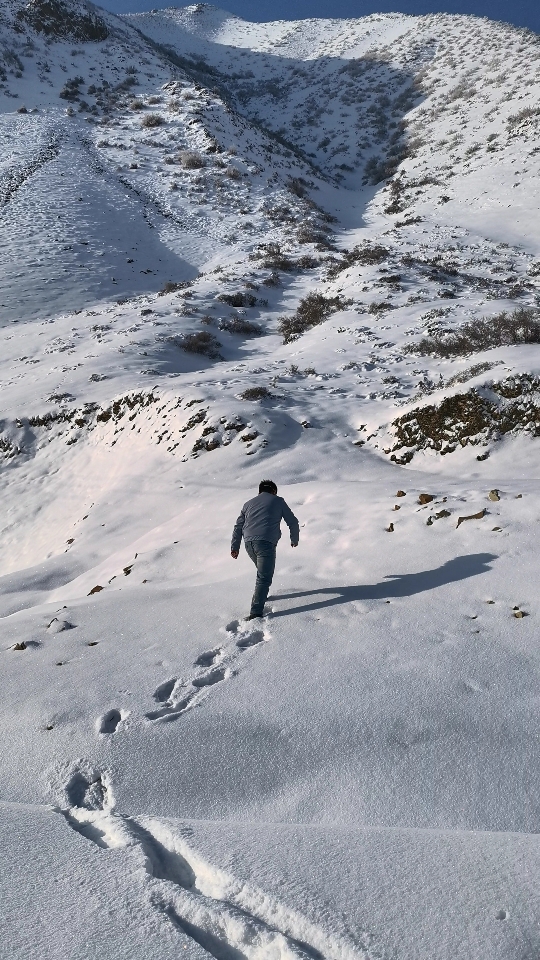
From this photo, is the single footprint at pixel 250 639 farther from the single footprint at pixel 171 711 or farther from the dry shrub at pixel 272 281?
the dry shrub at pixel 272 281

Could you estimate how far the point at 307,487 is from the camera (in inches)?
387

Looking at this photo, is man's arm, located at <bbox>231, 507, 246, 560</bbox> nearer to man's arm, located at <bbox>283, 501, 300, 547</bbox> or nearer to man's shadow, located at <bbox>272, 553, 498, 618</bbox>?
man's arm, located at <bbox>283, 501, 300, 547</bbox>

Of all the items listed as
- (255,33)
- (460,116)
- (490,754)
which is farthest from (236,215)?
(255,33)

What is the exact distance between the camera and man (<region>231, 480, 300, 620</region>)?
5793 millimetres

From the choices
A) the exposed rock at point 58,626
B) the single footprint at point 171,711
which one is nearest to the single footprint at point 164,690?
the single footprint at point 171,711

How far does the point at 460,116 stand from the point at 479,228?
2414 cm

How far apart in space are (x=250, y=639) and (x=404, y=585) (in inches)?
70.3

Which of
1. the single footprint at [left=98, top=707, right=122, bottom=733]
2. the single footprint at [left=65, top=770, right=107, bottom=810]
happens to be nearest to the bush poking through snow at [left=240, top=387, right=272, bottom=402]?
the single footprint at [left=98, top=707, right=122, bottom=733]

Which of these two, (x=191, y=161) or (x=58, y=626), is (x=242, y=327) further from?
(x=191, y=161)

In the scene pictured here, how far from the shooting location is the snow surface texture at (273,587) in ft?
8.32

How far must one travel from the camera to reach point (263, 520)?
610cm

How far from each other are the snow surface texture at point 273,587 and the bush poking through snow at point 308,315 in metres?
0.15

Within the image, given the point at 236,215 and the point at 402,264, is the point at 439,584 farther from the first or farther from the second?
the point at 236,215

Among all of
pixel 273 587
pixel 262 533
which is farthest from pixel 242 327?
pixel 262 533
